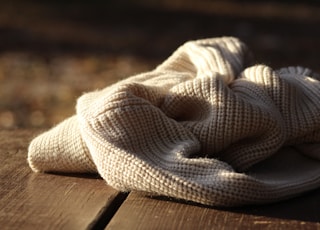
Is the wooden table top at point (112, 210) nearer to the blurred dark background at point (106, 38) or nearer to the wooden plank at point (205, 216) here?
the wooden plank at point (205, 216)

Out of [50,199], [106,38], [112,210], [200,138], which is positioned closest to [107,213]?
[112,210]

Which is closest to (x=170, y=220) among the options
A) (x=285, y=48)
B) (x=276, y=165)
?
(x=276, y=165)

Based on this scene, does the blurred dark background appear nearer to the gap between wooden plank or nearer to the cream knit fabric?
the cream knit fabric

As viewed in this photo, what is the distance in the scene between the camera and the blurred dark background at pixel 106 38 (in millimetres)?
5359

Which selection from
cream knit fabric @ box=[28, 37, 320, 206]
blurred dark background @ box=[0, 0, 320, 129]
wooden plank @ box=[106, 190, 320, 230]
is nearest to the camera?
wooden plank @ box=[106, 190, 320, 230]

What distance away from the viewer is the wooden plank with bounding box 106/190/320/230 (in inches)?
53.2

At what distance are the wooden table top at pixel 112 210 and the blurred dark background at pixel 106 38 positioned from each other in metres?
3.06

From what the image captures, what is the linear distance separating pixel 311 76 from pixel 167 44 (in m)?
4.94

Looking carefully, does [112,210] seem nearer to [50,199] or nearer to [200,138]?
[50,199]

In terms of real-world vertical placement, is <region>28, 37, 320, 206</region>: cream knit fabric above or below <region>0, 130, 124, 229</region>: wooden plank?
above

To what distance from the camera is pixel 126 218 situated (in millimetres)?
1375

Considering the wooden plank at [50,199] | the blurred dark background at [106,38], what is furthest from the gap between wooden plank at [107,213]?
the blurred dark background at [106,38]

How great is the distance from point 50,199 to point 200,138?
307mm

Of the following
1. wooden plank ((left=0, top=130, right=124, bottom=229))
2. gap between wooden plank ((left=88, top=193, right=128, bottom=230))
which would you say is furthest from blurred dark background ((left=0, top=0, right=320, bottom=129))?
gap between wooden plank ((left=88, top=193, right=128, bottom=230))
